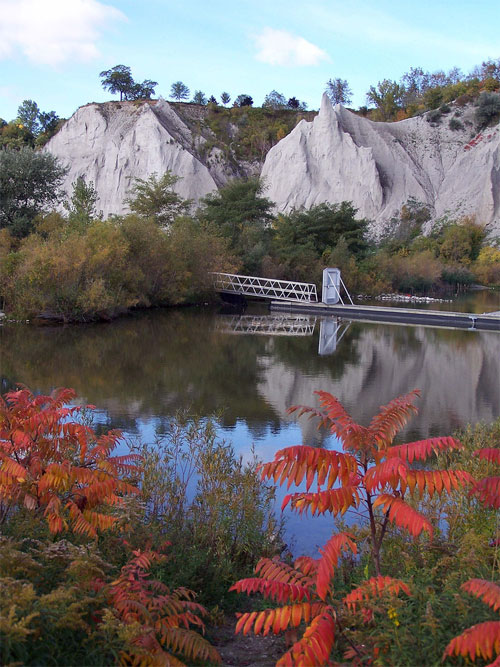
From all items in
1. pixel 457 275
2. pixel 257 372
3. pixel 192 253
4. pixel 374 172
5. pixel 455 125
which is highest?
pixel 455 125

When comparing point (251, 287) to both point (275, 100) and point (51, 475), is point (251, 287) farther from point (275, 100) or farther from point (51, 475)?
point (275, 100)

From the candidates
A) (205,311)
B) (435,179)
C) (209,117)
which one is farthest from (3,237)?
(435,179)

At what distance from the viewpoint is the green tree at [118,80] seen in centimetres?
7031

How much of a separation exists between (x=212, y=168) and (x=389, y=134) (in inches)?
717

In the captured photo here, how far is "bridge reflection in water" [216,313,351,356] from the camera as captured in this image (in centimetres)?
2188

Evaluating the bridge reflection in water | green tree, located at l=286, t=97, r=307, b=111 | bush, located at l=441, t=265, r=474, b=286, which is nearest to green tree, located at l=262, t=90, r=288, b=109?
green tree, located at l=286, t=97, r=307, b=111

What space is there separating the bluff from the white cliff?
97mm

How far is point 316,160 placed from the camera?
6272 cm

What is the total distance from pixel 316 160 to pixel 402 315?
38.5 metres

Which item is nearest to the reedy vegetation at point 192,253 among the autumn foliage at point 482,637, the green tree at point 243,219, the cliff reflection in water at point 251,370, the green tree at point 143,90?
the green tree at point 243,219

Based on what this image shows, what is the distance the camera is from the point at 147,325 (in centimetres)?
2425

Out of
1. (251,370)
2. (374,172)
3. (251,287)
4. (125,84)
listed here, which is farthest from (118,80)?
(251,370)

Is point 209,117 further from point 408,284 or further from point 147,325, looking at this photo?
point 147,325

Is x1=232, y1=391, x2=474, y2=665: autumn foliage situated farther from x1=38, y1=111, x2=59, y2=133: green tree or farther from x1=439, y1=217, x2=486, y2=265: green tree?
x1=38, y1=111, x2=59, y2=133: green tree
